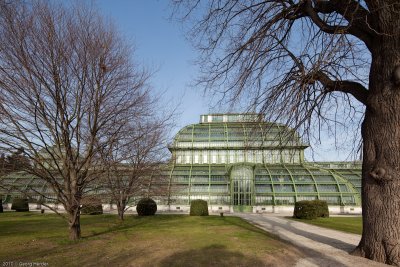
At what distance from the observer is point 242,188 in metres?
41.2

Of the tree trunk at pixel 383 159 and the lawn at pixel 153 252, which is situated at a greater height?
the tree trunk at pixel 383 159

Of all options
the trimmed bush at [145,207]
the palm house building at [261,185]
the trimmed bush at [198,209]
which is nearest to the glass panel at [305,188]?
the palm house building at [261,185]

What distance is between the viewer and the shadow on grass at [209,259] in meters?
8.38

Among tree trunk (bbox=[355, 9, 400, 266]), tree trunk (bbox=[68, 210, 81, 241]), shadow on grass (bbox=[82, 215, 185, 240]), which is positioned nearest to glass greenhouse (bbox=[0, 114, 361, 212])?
shadow on grass (bbox=[82, 215, 185, 240])

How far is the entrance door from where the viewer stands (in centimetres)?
4065

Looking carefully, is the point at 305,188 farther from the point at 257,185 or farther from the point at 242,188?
the point at 242,188

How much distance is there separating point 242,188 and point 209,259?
3287 centimetres

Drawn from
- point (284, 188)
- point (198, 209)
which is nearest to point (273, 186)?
point (284, 188)

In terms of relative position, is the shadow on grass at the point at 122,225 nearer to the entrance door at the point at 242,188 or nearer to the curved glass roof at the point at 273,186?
the curved glass roof at the point at 273,186

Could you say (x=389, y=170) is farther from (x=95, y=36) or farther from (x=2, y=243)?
(x=2, y=243)

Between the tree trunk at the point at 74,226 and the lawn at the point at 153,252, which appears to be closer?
the lawn at the point at 153,252

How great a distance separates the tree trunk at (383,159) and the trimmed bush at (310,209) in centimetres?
1916

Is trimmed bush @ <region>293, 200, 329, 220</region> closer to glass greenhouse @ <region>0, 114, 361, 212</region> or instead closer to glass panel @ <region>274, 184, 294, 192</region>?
glass greenhouse @ <region>0, 114, 361, 212</region>

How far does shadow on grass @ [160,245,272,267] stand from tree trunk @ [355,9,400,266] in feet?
9.80
